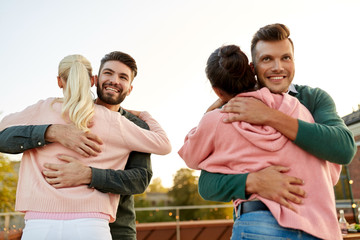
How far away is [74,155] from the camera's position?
1457 mm

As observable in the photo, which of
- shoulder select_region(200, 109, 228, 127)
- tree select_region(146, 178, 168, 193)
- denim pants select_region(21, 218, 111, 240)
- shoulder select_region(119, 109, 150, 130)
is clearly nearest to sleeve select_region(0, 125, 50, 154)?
denim pants select_region(21, 218, 111, 240)

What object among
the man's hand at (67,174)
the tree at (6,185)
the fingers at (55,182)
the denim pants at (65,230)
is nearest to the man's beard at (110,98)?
→ the man's hand at (67,174)

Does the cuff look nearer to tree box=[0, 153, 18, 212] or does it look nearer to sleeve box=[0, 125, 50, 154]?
sleeve box=[0, 125, 50, 154]

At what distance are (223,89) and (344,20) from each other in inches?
357

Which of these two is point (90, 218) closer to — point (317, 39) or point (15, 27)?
point (317, 39)

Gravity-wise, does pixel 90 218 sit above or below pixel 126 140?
below

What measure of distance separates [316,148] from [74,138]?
37.5 inches

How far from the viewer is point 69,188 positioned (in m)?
1.37

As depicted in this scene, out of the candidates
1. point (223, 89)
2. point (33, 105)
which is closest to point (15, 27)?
point (33, 105)

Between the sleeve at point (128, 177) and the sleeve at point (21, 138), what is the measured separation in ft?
0.89

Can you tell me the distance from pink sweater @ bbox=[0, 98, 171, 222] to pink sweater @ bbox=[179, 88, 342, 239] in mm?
395

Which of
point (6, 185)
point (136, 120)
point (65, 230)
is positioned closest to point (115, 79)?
point (136, 120)

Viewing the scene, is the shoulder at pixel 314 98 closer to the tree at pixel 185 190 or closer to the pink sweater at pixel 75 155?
the pink sweater at pixel 75 155

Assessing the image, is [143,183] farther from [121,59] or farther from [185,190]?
[185,190]
